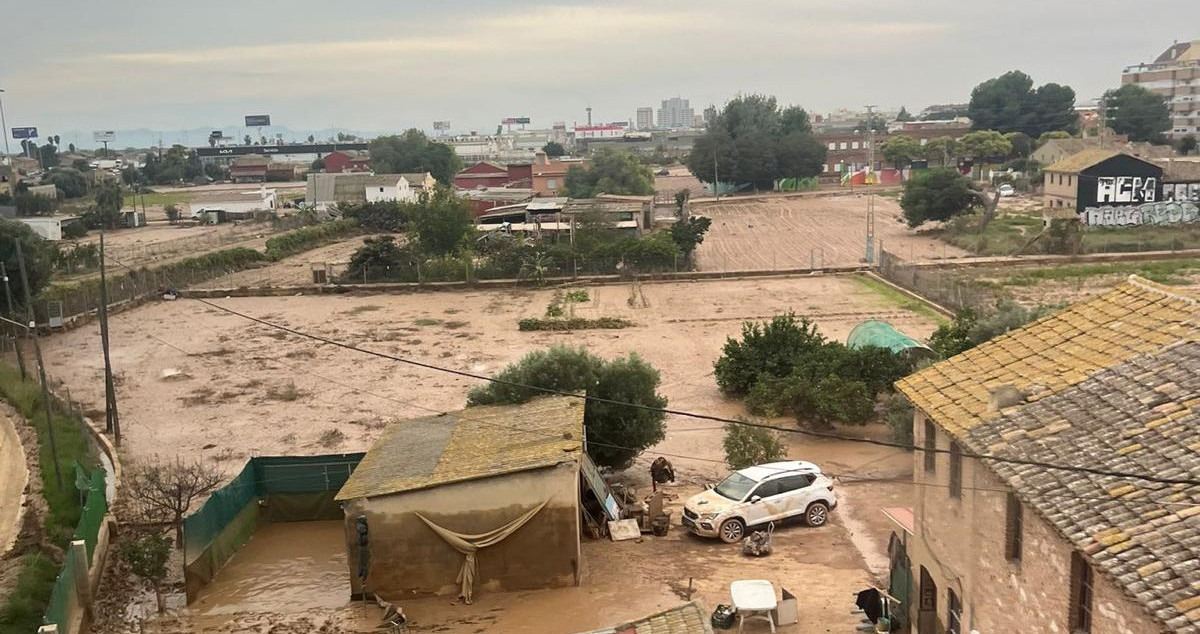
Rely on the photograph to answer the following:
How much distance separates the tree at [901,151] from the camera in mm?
112000

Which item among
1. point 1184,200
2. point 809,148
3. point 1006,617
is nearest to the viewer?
point 1006,617

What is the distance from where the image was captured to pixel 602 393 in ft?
72.3

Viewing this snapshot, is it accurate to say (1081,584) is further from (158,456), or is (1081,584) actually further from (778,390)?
(158,456)

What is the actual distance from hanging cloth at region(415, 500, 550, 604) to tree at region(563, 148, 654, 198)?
76.8m

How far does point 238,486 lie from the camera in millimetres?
19297

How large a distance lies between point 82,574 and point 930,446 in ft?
42.9

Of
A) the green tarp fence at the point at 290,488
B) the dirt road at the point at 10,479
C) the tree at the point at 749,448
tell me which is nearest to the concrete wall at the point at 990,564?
the tree at the point at 749,448

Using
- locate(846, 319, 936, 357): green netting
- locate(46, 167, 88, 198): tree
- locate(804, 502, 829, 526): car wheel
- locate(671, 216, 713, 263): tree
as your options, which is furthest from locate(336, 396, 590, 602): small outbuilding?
locate(46, 167, 88, 198): tree

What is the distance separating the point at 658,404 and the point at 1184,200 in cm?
5490

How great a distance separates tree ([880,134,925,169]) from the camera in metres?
112

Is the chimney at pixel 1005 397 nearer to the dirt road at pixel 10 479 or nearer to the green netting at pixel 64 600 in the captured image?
the green netting at pixel 64 600

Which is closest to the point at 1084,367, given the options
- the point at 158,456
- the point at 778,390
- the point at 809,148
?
the point at 778,390

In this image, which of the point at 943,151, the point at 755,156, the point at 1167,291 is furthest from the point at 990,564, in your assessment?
the point at 943,151

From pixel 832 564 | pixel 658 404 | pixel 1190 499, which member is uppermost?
pixel 1190 499
